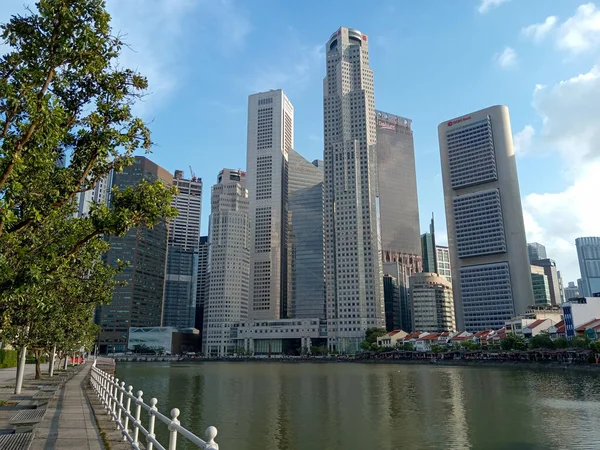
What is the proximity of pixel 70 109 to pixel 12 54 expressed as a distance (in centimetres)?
206

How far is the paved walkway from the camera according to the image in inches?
538

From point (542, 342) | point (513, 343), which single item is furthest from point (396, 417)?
point (513, 343)

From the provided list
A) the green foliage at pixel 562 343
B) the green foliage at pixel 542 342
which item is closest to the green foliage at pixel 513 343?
the green foliage at pixel 542 342

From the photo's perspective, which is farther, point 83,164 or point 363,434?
point 363,434

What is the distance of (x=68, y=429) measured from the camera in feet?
53.0

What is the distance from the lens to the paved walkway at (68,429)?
1366 centimetres

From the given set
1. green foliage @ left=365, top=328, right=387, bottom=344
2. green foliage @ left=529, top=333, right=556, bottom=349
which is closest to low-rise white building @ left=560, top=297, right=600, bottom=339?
green foliage @ left=529, top=333, right=556, bottom=349

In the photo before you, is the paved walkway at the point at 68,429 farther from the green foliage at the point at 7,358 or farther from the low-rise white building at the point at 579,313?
the low-rise white building at the point at 579,313

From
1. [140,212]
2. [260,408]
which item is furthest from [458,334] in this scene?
[140,212]

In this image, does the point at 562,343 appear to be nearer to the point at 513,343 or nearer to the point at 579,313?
the point at 513,343

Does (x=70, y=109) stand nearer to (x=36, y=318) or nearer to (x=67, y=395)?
(x=36, y=318)

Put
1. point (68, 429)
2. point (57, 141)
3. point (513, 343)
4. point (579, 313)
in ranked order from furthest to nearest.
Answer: point (513, 343) < point (579, 313) < point (68, 429) < point (57, 141)

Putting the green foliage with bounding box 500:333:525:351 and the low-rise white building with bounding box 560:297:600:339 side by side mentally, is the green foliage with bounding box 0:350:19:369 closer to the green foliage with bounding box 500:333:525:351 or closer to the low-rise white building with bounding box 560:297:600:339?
the green foliage with bounding box 500:333:525:351

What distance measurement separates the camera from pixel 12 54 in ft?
39.3
